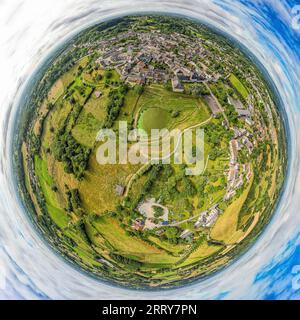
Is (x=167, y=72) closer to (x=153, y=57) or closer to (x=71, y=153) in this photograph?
(x=153, y=57)

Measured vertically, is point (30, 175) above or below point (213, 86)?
below

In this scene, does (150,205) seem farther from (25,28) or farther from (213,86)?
(25,28)

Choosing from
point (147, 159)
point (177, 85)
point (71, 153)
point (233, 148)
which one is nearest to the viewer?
point (71, 153)

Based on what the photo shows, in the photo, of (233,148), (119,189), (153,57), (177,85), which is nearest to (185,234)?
(119,189)

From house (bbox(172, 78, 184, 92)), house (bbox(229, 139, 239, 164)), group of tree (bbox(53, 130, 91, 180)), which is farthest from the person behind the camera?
house (bbox(229, 139, 239, 164))

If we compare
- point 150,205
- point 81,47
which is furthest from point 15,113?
point 150,205

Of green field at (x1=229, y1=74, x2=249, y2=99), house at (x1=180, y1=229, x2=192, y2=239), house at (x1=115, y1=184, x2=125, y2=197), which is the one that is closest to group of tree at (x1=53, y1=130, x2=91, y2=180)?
house at (x1=115, y1=184, x2=125, y2=197)

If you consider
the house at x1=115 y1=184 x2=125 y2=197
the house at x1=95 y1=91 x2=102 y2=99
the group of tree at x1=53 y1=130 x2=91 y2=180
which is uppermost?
the house at x1=95 y1=91 x2=102 y2=99

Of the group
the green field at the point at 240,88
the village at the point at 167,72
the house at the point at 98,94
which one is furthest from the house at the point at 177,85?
the house at the point at 98,94

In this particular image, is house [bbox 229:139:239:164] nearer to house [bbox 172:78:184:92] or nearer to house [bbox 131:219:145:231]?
house [bbox 172:78:184:92]

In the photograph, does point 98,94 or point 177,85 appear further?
point 177,85

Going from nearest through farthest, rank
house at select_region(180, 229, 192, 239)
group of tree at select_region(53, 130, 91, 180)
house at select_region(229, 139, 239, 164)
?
group of tree at select_region(53, 130, 91, 180) < house at select_region(180, 229, 192, 239) < house at select_region(229, 139, 239, 164)
